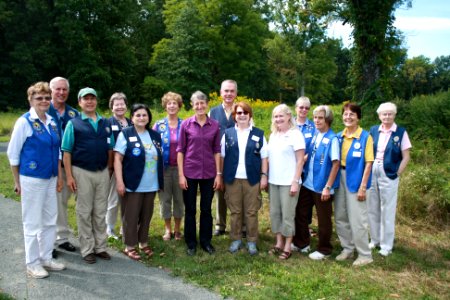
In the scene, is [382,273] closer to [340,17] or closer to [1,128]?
[340,17]

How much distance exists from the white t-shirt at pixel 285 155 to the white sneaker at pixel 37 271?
9.44 ft

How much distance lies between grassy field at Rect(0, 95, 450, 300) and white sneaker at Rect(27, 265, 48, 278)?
1.14 metres

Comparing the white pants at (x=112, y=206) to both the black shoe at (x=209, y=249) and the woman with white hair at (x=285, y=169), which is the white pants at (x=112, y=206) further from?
the woman with white hair at (x=285, y=169)

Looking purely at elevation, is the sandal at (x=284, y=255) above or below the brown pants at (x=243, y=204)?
below

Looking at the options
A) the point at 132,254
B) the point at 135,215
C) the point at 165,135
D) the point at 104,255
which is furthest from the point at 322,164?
Answer: the point at 104,255

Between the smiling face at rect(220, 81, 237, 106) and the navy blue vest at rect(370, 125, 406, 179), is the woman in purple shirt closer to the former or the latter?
the smiling face at rect(220, 81, 237, 106)

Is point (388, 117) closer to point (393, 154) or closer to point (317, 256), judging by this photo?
point (393, 154)

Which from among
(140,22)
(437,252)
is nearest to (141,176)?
(437,252)

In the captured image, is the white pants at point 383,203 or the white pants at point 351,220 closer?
the white pants at point 351,220

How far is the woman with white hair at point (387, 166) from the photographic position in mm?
5371

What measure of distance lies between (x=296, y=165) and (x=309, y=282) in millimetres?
1406

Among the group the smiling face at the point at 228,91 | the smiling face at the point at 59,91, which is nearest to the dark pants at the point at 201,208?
the smiling face at the point at 228,91

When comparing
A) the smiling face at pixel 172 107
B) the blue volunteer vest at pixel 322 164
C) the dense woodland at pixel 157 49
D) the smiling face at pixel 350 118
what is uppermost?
the dense woodland at pixel 157 49

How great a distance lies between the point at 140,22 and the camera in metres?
43.2
